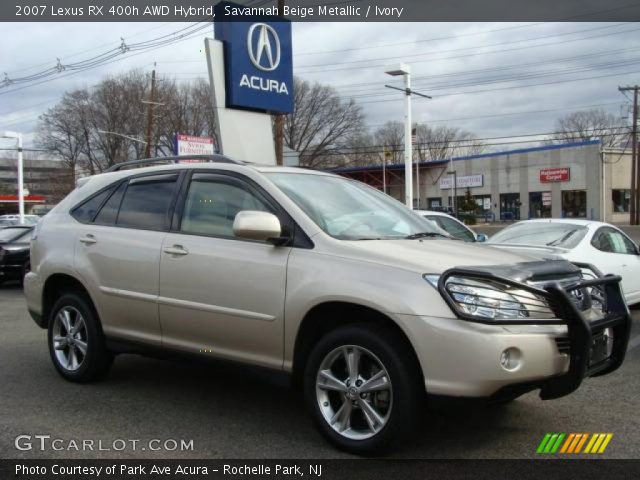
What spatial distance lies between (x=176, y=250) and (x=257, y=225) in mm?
943

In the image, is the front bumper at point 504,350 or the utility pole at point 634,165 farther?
the utility pole at point 634,165

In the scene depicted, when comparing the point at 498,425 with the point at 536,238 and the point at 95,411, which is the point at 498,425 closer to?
the point at 95,411

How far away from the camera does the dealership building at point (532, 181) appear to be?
169 feet

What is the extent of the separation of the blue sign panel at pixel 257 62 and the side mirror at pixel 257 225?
9.86 metres

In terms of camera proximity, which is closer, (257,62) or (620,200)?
(257,62)

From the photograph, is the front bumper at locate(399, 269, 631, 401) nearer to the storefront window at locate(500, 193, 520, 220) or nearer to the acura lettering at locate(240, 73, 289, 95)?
the acura lettering at locate(240, 73, 289, 95)

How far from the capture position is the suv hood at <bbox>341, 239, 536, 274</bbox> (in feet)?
12.3

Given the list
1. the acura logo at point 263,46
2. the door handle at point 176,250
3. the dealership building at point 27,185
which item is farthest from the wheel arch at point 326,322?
the dealership building at point 27,185

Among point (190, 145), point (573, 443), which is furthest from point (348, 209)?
point (190, 145)

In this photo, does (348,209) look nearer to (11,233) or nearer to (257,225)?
(257,225)

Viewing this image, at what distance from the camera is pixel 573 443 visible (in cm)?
414

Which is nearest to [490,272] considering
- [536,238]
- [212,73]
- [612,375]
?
[612,375]

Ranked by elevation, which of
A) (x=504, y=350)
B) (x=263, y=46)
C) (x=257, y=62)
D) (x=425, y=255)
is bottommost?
(x=504, y=350)

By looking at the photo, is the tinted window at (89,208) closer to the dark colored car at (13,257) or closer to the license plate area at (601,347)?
the license plate area at (601,347)
